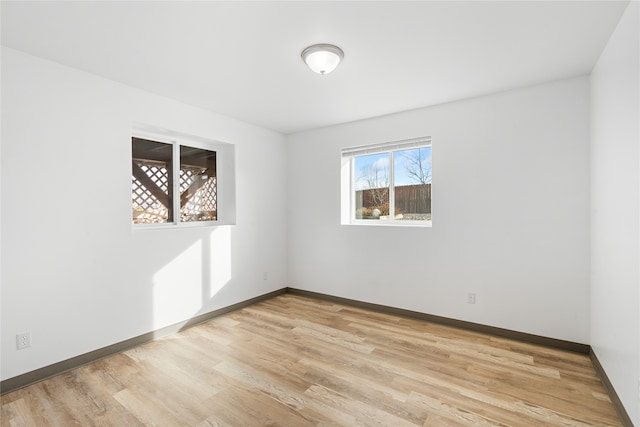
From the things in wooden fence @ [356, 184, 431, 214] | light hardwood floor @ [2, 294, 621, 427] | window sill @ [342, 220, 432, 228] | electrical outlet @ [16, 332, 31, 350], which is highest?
wooden fence @ [356, 184, 431, 214]

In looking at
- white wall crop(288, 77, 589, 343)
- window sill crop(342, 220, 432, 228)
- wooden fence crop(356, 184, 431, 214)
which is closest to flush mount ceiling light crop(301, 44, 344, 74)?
white wall crop(288, 77, 589, 343)

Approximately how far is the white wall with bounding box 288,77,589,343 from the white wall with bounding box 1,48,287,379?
205 cm

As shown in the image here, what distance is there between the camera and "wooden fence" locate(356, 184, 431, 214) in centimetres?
352

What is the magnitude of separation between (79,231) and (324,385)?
7.37 feet

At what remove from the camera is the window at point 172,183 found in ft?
9.89

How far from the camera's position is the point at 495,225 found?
2965 mm

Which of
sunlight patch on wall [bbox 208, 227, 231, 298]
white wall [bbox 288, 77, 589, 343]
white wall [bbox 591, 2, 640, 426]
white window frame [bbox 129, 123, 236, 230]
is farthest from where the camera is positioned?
sunlight patch on wall [bbox 208, 227, 231, 298]

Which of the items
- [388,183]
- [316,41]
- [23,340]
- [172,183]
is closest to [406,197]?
[388,183]

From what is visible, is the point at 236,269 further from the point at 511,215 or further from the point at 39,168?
the point at 511,215

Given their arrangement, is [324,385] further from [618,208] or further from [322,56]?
[322,56]

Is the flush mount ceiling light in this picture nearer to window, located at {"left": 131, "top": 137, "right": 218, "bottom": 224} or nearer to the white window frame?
the white window frame

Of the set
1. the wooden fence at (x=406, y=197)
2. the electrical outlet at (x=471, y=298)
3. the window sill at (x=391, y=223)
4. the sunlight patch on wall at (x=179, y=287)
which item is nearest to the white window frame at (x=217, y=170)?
the sunlight patch on wall at (x=179, y=287)

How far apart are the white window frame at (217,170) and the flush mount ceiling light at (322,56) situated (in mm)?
1770

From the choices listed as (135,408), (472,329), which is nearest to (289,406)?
(135,408)
